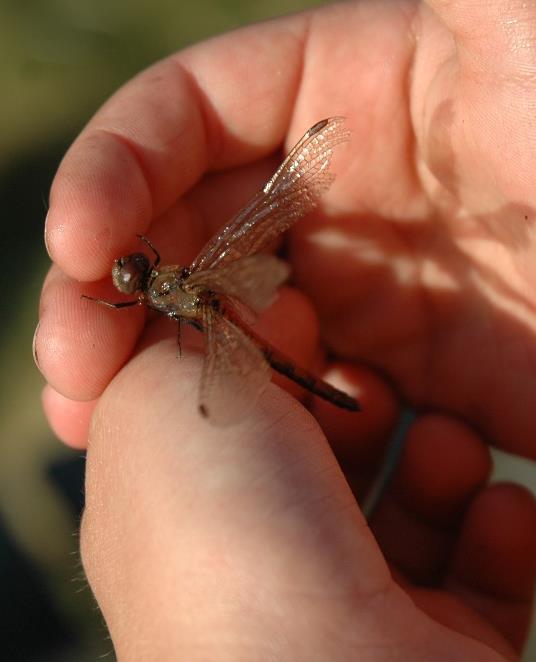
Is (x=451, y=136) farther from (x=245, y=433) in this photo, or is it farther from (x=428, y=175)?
(x=245, y=433)

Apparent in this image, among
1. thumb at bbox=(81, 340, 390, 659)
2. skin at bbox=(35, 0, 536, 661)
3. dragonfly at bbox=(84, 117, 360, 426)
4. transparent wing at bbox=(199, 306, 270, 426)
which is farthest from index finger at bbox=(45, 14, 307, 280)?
thumb at bbox=(81, 340, 390, 659)

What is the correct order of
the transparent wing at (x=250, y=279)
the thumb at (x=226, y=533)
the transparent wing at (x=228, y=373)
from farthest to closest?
1. the transparent wing at (x=250, y=279)
2. the transparent wing at (x=228, y=373)
3. the thumb at (x=226, y=533)

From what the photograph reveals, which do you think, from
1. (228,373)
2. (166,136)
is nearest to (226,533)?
(228,373)

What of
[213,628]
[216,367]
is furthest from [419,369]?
[213,628]

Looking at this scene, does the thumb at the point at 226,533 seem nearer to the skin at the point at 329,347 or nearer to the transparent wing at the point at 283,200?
the skin at the point at 329,347

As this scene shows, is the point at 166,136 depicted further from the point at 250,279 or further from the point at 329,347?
the point at 329,347

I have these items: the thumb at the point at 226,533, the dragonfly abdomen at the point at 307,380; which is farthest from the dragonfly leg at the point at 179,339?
the dragonfly abdomen at the point at 307,380
